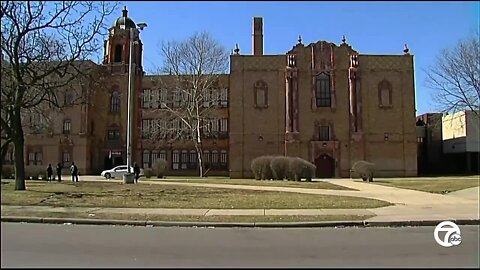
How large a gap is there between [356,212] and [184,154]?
48364mm

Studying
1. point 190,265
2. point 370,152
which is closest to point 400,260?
point 190,265

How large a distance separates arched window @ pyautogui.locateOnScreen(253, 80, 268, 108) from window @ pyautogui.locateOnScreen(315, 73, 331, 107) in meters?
6.08

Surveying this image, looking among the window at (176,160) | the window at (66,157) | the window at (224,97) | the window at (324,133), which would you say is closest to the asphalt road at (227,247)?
the window at (324,133)

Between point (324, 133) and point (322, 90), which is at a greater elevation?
point (322, 90)

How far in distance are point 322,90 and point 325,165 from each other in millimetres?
8965

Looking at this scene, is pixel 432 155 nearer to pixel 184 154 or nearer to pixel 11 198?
pixel 184 154

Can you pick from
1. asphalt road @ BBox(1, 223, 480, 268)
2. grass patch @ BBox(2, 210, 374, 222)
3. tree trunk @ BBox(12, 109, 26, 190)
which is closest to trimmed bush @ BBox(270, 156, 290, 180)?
tree trunk @ BBox(12, 109, 26, 190)

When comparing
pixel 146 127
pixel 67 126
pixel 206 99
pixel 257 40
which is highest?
pixel 257 40

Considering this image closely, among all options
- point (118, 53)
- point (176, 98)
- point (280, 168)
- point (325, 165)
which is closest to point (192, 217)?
point (280, 168)

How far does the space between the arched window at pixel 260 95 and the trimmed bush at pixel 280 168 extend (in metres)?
20.3

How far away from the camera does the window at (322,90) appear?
5884 cm

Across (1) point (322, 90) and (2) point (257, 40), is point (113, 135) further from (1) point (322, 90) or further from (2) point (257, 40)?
(1) point (322, 90)

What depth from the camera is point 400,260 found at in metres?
8.46

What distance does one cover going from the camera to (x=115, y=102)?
65.7 m
